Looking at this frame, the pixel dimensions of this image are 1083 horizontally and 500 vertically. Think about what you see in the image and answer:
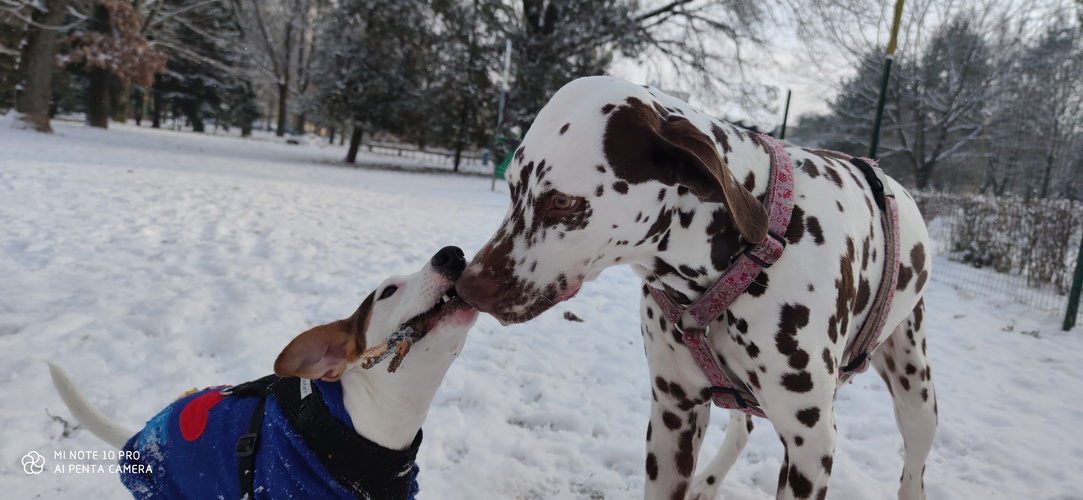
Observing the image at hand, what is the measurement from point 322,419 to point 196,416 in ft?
1.57

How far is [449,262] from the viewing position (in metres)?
2.06

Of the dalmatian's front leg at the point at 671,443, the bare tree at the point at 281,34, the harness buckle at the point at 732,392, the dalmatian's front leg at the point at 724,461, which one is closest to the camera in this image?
the harness buckle at the point at 732,392

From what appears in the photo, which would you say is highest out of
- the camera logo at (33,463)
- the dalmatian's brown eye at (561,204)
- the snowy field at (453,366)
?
the dalmatian's brown eye at (561,204)

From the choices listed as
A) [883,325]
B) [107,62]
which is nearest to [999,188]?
[883,325]

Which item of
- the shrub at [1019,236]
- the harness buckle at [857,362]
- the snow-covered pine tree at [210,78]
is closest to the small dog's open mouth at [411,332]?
the harness buckle at [857,362]

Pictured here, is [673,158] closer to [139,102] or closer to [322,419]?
[322,419]

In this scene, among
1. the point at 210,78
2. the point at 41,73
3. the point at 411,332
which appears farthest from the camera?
the point at 210,78

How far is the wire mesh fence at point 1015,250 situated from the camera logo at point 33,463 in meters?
9.25

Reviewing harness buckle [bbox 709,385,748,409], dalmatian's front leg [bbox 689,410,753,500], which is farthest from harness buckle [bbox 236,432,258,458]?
dalmatian's front leg [bbox 689,410,753,500]

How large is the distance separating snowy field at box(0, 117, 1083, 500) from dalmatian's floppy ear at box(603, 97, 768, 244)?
75.1 inches

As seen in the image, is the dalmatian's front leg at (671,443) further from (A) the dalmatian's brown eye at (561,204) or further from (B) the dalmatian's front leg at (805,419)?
(A) the dalmatian's brown eye at (561,204)

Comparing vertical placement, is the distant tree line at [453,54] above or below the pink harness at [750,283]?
above

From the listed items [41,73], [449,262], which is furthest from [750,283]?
[41,73]

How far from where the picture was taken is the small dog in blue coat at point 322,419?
1951 mm
